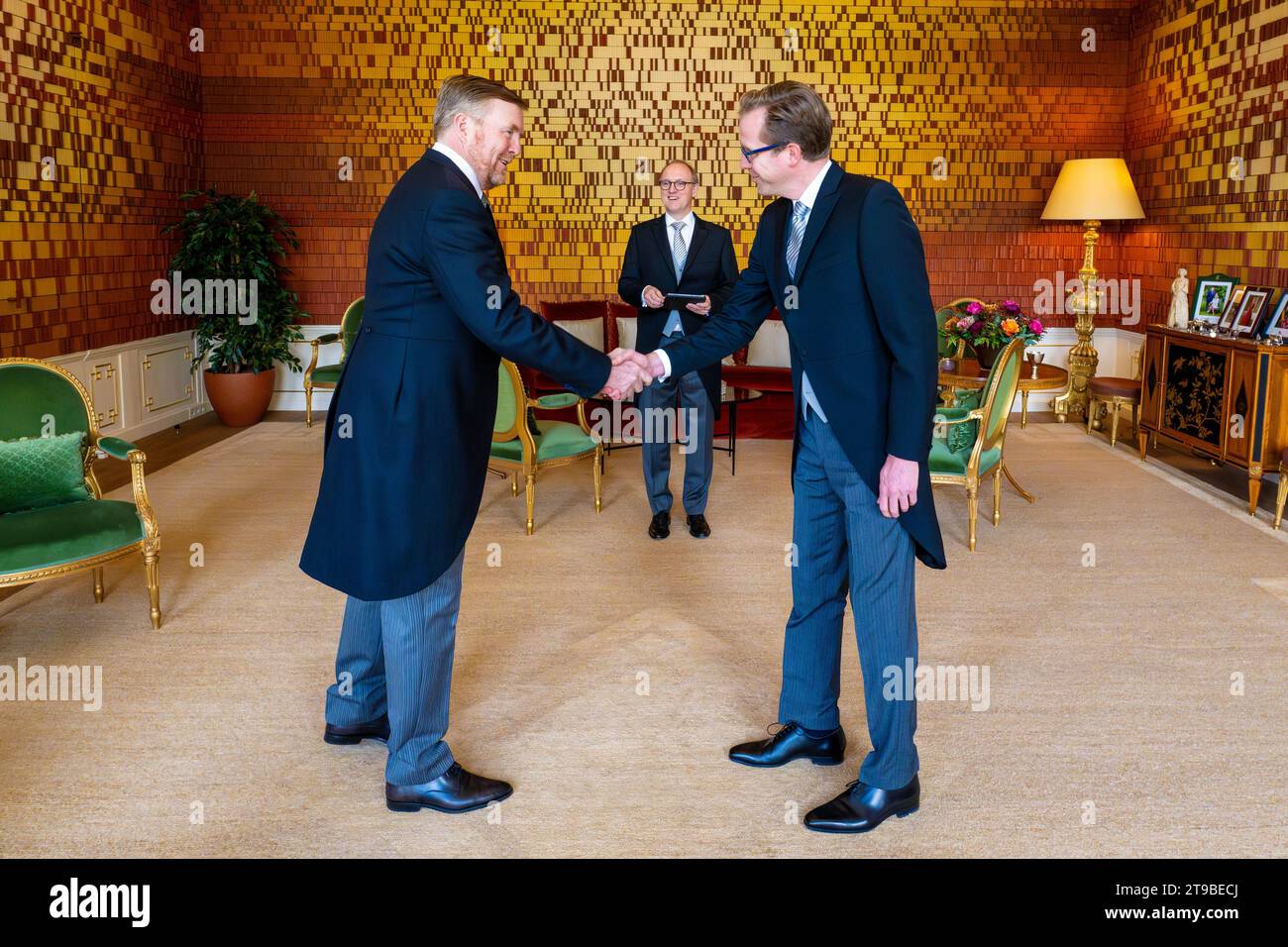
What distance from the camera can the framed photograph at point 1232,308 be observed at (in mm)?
7090

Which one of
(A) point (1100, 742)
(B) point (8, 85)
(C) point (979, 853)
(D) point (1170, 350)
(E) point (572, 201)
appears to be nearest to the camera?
(C) point (979, 853)

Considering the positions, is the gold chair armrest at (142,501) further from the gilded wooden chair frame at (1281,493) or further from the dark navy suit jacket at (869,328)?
the gilded wooden chair frame at (1281,493)

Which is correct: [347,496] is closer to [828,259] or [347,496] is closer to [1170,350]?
[828,259]

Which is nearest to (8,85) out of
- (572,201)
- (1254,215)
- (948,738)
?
(572,201)

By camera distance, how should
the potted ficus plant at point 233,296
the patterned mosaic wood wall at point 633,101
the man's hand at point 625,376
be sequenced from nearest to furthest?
1. the man's hand at point 625,376
2. the potted ficus plant at point 233,296
3. the patterned mosaic wood wall at point 633,101

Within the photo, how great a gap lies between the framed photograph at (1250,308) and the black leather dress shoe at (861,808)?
5.28 metres

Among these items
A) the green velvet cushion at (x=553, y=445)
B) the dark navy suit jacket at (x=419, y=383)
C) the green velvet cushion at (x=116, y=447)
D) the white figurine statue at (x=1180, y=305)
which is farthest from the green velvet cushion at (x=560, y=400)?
the white figurine statue at (x=1180, y=305)

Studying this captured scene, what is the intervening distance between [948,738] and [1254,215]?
584 cm

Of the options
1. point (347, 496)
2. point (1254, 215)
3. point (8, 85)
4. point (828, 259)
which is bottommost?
point (347, 496)

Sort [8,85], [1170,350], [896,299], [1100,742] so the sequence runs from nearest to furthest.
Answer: [896,299]
[1100,742]
[8,85]
[1170,350]

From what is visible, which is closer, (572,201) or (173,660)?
(173,660)

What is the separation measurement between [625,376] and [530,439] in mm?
2726

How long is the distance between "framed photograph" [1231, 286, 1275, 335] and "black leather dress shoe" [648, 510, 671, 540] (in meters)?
3.88
